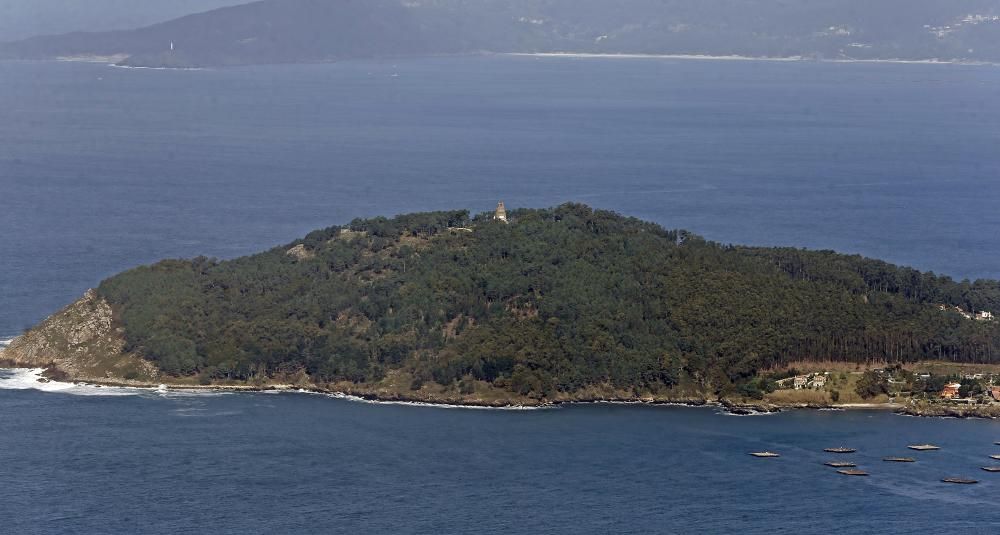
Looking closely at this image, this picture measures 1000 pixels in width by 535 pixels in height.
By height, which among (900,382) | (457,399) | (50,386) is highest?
(900,382)

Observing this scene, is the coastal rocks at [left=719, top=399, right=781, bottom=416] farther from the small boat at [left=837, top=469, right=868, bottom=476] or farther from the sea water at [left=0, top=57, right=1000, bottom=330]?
the sea water at [left=0, top=57, right=1000, bottom=330]

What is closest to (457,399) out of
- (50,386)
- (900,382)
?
(50,386)

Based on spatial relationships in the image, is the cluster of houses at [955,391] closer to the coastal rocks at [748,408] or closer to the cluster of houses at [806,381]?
the cluster of houses at [806,381]

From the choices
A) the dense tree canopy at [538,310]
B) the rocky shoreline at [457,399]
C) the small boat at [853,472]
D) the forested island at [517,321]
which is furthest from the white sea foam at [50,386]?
the small boat at [853,472]

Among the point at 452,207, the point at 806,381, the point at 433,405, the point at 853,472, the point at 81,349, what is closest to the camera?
the point at 853,472

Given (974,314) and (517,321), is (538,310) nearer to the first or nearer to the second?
(517,321)

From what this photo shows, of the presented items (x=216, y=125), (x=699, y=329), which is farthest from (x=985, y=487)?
(x=216, y=125)

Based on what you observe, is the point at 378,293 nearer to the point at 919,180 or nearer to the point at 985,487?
the point at 985,487
